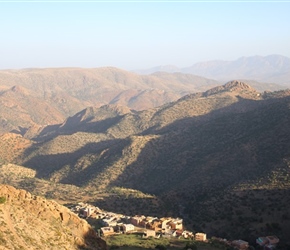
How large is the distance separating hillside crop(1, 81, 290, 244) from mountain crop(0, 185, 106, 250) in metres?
24.0

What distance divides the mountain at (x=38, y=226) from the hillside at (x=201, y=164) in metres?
24.0

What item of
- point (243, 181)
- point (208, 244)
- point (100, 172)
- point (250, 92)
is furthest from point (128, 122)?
point (208, 244)

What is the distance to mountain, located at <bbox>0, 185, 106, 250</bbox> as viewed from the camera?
23.4 metres

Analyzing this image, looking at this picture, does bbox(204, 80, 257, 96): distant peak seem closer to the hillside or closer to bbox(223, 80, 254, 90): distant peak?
bbox(223, 80, 254, 90): distant peak

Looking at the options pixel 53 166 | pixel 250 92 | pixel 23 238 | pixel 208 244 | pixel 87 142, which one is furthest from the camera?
pixel 250 92

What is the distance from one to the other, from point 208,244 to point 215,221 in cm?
1079

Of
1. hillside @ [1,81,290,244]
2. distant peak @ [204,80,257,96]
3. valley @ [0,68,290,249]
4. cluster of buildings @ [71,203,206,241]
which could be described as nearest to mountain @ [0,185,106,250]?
cluster of buildings @ [71,203,206,241]

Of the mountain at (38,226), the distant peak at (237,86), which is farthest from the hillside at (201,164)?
the mountain at (38,226)

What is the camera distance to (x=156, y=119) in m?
135

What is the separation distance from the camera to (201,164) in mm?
78500

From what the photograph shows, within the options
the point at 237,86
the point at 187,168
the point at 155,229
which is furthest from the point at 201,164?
the point at 237,86

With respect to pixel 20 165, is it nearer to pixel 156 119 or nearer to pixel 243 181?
pixel 156 119

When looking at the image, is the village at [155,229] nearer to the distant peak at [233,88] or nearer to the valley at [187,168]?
the valley at [187,168]

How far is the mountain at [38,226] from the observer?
23353mm
